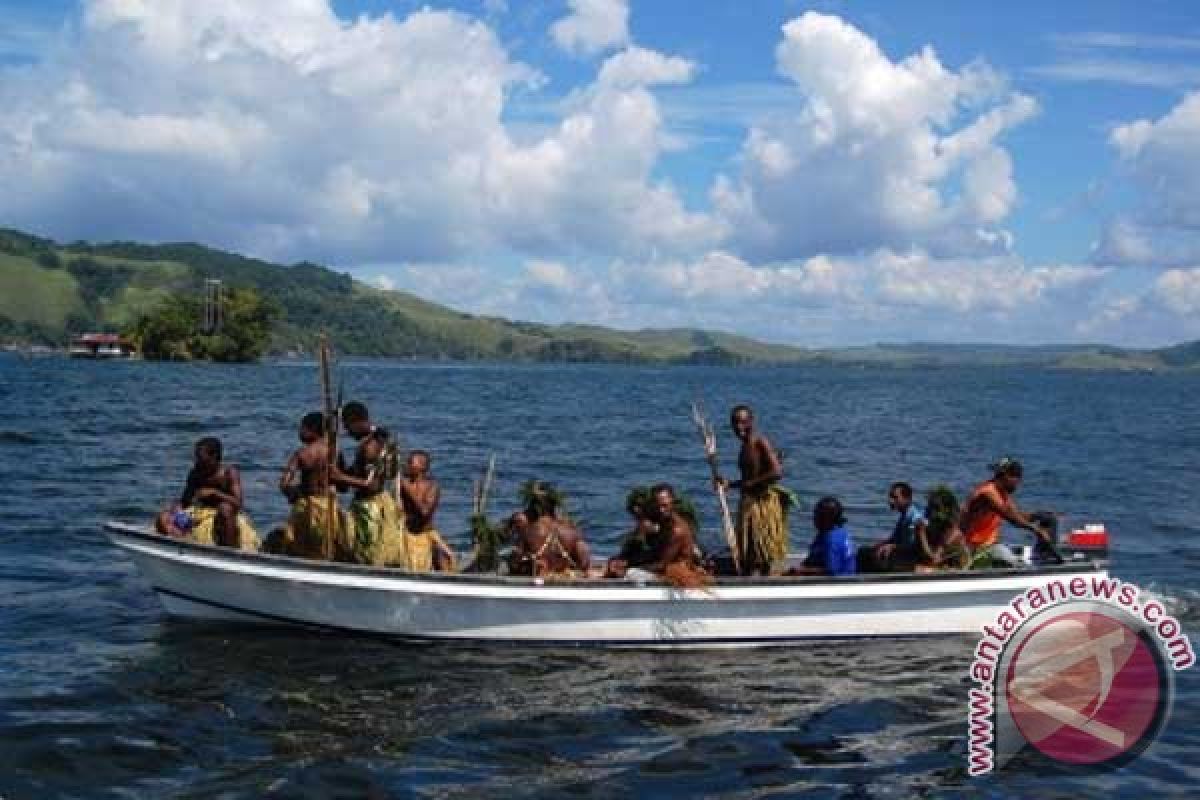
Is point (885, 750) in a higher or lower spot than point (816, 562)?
lower

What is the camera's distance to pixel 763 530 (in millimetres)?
16594

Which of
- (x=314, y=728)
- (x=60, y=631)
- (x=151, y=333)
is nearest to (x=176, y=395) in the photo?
(x=60, y=631)

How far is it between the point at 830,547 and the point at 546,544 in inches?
144

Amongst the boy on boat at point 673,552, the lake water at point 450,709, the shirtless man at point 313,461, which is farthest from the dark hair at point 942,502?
the shirtless man at point 313,461

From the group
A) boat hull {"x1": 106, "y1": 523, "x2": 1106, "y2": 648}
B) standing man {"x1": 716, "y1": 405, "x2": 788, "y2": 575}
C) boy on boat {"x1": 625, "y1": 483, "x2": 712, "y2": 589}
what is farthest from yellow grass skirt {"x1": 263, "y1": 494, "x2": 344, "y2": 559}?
standing man {"x1": 716, "y1": 405, "x2": 788, "y2": 575}

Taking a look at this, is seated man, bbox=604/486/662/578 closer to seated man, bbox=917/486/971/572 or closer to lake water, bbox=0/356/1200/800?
lake water, bbox=0/356/1200/800

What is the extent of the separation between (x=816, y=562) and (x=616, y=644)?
2.81 metres

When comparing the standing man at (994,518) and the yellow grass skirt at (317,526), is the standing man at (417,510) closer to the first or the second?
the yellow grass skirt at (317,526)

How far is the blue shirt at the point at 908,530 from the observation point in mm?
16500

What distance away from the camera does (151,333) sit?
161 metres

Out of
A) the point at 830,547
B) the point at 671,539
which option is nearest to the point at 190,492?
the point at 671,539

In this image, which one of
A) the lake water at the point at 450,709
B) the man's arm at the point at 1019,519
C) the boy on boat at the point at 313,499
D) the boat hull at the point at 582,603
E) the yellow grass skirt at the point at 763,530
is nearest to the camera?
the lake water at the point at 450,709

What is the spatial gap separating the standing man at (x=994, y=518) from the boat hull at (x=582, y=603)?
620 mm

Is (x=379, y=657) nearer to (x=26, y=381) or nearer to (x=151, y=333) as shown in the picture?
(x=26, y=381)
